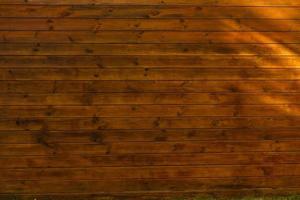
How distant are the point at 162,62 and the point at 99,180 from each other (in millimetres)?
1399

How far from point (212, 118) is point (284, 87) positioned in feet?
2.73

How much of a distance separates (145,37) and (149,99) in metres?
0.64

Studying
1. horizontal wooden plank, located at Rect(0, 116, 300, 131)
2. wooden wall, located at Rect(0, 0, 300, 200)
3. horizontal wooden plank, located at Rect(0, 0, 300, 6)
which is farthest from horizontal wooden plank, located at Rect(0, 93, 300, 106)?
horizontal wooden plank, located at Rect(0, 0, 300, 6)

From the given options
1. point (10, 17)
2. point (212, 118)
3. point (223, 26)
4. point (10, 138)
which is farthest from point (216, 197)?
point (10, 17)

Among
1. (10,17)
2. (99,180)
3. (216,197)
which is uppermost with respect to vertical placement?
(10,17)

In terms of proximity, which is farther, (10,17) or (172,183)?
(172,183)

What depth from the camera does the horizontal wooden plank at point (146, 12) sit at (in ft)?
18.3

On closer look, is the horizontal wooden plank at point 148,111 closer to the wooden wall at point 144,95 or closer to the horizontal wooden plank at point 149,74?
the wooden wall at point 144,95

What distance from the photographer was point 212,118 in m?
5.89

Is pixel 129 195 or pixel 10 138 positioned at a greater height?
pixel 10 138

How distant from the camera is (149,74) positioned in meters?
5.78

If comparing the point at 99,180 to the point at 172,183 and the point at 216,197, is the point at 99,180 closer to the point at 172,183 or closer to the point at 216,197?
the point at 172,183

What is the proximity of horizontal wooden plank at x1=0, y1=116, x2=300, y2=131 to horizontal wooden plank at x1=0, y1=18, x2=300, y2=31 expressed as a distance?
0.93 meters

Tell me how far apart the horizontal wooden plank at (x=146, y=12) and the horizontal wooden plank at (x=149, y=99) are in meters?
0.80
